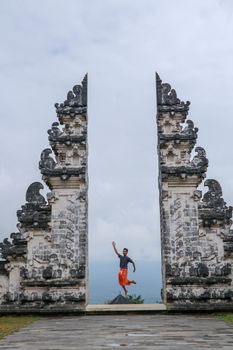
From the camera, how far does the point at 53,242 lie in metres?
17.5

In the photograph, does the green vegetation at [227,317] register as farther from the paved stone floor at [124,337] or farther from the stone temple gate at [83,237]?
the paved stone floor at [124,337]

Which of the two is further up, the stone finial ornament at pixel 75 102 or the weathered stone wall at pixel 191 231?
the stone finial ornament at pixel 75 102

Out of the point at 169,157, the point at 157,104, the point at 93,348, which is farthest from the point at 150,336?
the point at 157,104

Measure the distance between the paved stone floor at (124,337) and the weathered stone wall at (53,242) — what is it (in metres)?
4.33

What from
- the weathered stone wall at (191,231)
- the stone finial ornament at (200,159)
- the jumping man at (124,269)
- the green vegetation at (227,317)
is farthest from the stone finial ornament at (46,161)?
the green vegetation at (227,317)

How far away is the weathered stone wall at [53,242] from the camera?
17.0 m

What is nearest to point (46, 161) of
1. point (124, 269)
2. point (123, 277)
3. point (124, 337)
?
point (124, 269)

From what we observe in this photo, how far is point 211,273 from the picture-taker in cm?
1716

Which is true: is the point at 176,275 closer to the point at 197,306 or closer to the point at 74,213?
the point at 197,306

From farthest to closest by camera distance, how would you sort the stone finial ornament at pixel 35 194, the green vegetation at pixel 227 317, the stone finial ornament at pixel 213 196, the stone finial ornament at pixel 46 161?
the stone finial ornament at pixel 46 161 < the stone finial ornament at pixel 35 194 < the stone finial ornament at pixel 213 196 < the green vegetation at pixel 227 317

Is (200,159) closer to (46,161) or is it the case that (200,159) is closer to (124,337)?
(46,161)

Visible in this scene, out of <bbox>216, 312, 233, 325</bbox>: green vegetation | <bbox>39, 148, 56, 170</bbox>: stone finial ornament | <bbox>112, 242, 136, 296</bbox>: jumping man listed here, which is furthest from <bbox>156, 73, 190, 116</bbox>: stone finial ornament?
<bbox>216, 312, 233, 325</bbox>: green vegetation

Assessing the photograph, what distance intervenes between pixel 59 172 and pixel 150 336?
9207 millimetres

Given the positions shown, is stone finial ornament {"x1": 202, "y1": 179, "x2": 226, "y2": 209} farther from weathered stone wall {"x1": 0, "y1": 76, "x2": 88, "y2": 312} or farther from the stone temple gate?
weathered stone wall {"x1": 0, "y1": 76, "x2": 88, "y2": 312}
